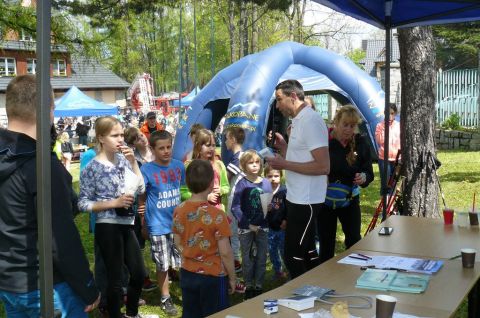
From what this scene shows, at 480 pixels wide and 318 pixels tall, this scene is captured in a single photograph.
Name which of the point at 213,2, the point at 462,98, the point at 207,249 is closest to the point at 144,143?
the point at 207,249

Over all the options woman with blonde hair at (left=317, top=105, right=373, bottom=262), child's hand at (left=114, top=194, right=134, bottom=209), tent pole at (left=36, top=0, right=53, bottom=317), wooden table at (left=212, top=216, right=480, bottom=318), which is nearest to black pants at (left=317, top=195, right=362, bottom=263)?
woman with blonde hair at (left=317, top=105, right=373, bottom=262)

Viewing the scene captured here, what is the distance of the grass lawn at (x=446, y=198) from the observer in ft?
16.1

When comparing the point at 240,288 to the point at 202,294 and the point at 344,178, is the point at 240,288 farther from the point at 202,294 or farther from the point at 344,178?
the point at 202,294

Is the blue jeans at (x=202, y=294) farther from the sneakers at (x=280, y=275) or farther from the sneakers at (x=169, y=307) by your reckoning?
the sneakers at (x=280, y=275)

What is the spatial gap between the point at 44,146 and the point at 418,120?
528 centimetres

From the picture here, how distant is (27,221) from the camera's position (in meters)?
2.28

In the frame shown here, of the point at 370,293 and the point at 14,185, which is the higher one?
the point at 14,185

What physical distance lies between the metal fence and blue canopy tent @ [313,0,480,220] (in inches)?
524

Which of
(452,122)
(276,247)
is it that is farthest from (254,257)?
(452,122)

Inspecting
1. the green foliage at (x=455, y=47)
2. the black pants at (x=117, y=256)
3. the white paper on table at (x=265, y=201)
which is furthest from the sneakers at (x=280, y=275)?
the green foliage at (x=455, y=47)

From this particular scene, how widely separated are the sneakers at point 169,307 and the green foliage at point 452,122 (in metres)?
15.3

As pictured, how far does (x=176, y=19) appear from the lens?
45312mm

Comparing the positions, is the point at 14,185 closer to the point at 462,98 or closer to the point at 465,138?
the point at 465,138

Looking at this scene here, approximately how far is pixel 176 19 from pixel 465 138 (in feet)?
109
